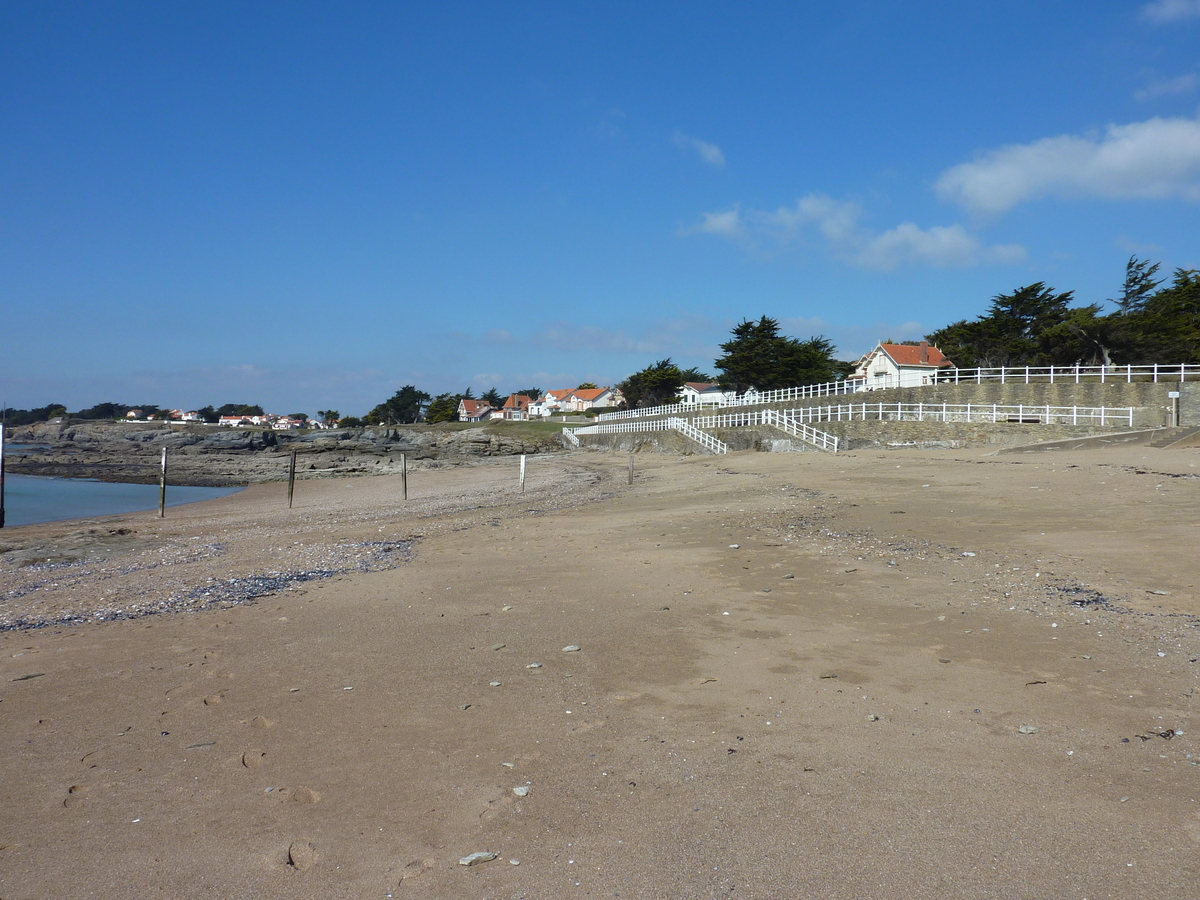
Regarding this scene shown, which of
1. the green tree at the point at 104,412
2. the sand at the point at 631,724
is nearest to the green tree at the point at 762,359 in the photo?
the sand at the point at 631,724

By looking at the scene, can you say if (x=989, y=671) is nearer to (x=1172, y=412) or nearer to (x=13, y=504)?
(x=1172, y=412)

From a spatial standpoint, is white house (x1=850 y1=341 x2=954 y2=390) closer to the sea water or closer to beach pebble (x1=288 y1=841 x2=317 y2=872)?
the sea water

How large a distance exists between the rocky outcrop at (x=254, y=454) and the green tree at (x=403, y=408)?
166ft

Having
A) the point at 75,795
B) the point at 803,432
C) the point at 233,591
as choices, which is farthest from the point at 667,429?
the point at 75,795

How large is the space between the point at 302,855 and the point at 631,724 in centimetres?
217

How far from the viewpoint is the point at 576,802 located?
13.1ft

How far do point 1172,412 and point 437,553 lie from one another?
3135 cm

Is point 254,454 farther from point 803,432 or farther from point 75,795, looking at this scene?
point 75,795

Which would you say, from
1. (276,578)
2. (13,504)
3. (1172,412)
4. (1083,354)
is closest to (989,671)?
(276,578)

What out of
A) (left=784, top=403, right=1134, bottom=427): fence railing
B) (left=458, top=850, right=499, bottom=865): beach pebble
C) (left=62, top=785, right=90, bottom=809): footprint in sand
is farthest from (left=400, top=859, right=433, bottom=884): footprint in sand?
(left=784, top=403, right=1134, bottom=427): fence railing

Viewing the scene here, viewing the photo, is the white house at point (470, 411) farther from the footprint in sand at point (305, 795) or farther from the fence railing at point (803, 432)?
the footprint in sand at point (305, 795)

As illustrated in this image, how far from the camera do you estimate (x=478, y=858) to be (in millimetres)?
3482

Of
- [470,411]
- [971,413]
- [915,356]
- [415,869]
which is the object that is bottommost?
[415,869]

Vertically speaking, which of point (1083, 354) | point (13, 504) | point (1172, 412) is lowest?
point (13, 504)
